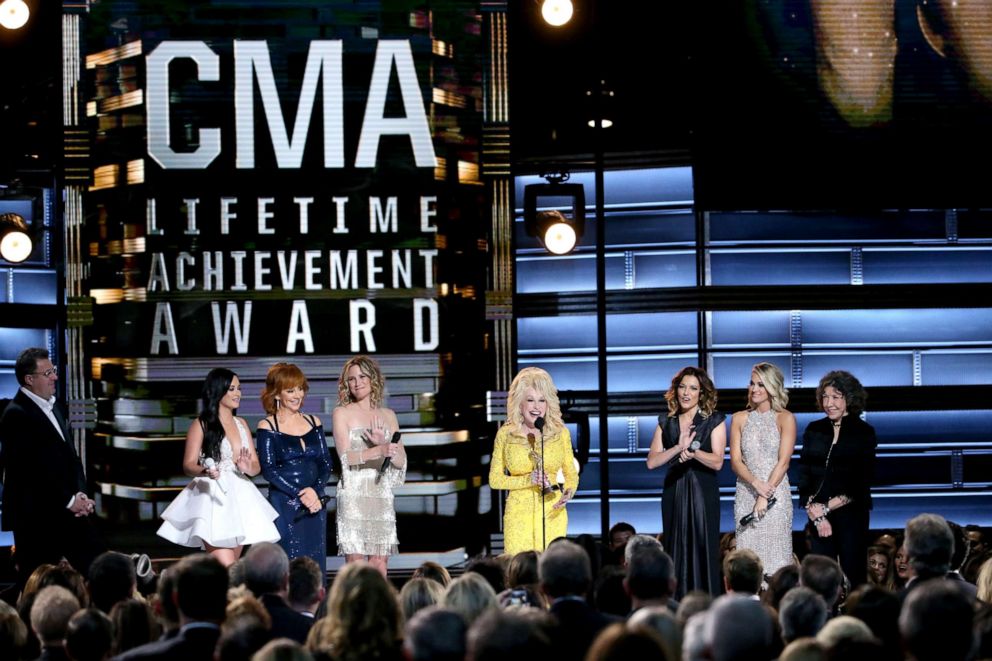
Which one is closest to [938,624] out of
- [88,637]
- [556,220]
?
[88,637]

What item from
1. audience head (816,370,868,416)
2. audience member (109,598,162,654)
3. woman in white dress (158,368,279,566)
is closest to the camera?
audience member (109,598,162,654)

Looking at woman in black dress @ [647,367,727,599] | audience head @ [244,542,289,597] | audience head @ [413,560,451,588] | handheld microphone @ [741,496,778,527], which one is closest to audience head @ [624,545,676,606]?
audience head @ [413,560,451,588]

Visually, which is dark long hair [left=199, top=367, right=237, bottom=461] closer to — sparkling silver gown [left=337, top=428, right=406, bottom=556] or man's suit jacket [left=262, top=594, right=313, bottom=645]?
sparkling silver gown [left=337, top=428, right=406, bottom=556]

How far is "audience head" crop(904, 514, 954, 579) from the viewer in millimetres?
4770

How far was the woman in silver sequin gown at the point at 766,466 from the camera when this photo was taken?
7.52 meters

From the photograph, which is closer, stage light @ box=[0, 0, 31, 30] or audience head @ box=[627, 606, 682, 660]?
audience head @ box=[627, 606, 682, 660]

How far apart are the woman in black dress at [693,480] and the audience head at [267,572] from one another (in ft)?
10.9

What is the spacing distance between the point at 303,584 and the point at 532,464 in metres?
2.82

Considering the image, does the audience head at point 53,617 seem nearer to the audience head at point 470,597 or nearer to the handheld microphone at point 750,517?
the audience head at point 470,597

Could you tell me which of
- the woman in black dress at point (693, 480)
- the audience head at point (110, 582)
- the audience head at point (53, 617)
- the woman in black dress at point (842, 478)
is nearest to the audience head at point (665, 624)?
the audience head at point (53, 617)

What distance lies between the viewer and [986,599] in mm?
5016

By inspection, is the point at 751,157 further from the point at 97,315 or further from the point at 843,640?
the point at 843,640

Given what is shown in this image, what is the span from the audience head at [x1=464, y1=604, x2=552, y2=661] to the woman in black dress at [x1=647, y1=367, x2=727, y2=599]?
4.34 metres

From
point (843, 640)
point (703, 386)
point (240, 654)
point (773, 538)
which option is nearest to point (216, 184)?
point (703, 386)
